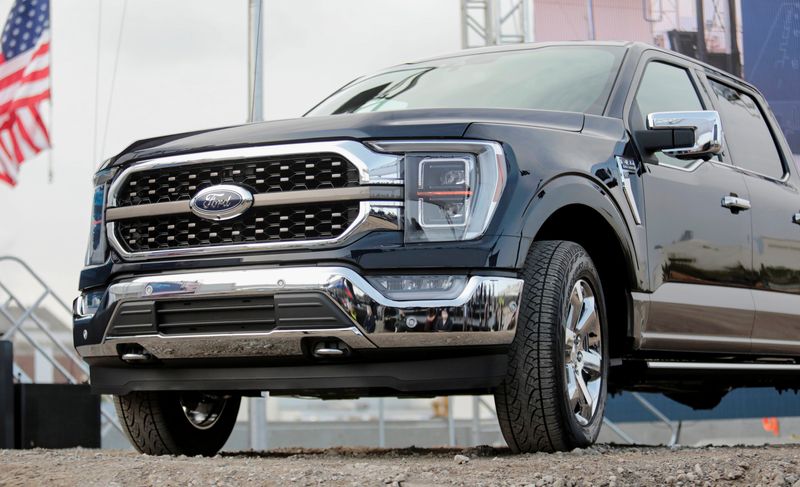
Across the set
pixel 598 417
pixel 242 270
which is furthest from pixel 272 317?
pixel 598 417

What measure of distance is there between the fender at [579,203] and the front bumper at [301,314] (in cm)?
24

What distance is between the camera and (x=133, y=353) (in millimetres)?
4746

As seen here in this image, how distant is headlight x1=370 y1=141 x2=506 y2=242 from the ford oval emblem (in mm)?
570

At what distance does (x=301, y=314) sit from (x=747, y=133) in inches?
131

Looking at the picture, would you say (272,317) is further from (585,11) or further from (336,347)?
(585,11)

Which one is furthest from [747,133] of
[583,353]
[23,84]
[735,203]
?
[23,84]

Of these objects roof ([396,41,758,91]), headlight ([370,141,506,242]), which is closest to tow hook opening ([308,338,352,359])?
headlight ([370,141,506,242])

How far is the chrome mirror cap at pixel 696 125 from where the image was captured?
5.21 metres

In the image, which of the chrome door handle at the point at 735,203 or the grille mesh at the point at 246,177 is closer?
the grille mesh at the point at 246,177

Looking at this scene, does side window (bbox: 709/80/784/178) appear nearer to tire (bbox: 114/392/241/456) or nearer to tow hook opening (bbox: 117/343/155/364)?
tire (bbox: 114/392/241/456)

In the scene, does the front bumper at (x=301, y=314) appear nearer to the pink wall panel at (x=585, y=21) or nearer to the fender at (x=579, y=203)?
the fender at (x=579, y=203)

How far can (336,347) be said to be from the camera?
434 centimetres

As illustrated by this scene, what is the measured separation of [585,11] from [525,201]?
55.3ft

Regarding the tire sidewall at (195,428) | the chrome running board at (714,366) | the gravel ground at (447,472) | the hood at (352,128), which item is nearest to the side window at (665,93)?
the hood at (352,128)
